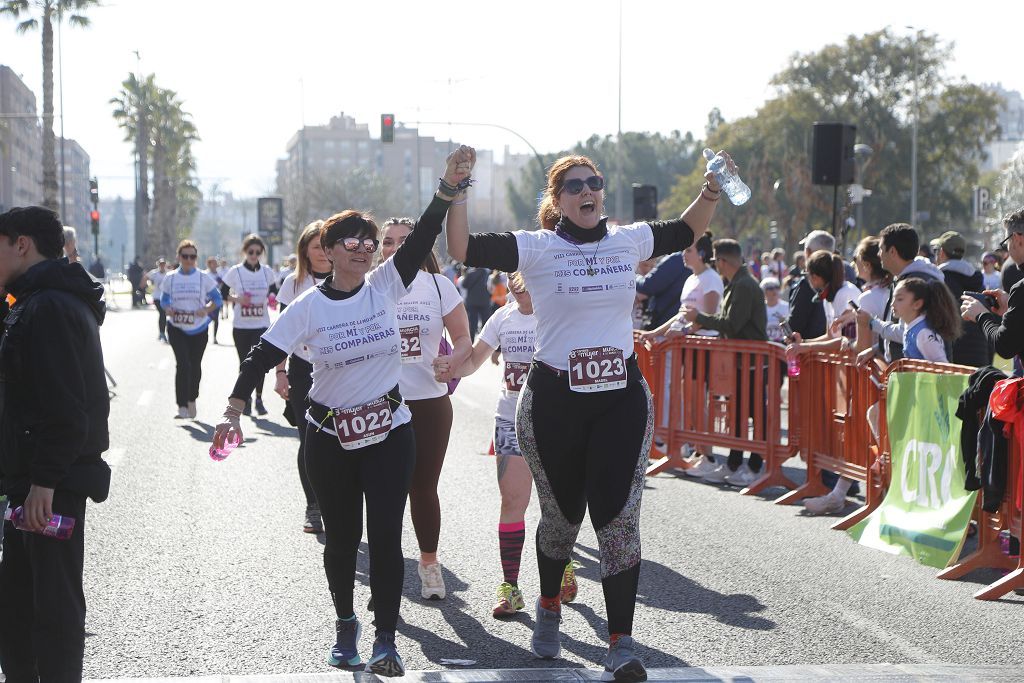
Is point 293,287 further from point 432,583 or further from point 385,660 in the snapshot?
point 385,660

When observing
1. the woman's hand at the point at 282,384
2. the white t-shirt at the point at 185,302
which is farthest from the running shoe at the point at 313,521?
the white t-shirt at the point at 185,302

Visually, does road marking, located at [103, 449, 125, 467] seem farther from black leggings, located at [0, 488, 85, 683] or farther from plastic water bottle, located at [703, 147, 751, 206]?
plastic water bottle, located at [703, 147, 751, 206]

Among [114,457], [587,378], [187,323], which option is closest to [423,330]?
[587,378]

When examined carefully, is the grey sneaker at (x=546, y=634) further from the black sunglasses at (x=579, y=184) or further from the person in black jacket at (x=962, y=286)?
the person in black jacket at (x=962, y=286)

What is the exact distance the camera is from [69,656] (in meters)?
4.29

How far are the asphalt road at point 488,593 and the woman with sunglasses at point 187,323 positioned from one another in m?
4.48

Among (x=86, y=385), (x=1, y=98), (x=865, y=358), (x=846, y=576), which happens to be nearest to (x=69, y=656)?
(x=86, y=385)

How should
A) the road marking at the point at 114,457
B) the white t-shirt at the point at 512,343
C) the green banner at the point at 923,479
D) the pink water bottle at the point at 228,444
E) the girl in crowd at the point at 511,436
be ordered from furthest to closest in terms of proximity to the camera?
the road marking at the point at 114,457
the green banner at the point at 923,479
the white t-shirt at the point at 512,343
the girl in crowd at the point at 511,436
the pink water bottle at the point at 228,444

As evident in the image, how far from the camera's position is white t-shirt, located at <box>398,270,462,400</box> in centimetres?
650

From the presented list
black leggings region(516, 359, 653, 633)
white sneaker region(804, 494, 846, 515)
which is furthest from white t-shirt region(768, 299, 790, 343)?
black leggings region(516, 359, 653, 633)

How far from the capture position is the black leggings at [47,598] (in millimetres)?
4270

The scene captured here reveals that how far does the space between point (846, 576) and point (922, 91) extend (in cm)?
6112

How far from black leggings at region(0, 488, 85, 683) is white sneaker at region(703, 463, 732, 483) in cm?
710

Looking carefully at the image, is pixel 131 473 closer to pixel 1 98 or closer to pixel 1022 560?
pixel 1022 560
